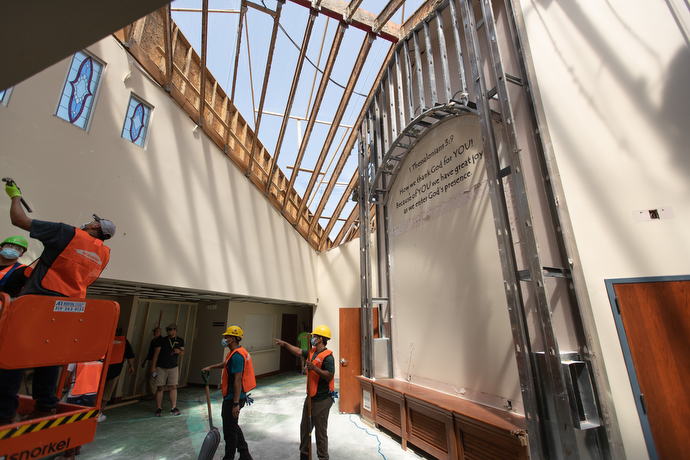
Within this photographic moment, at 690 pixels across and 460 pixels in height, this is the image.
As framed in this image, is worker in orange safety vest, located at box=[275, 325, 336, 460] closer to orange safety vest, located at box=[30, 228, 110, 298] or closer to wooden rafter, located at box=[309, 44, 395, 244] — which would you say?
orange safety vest, located at box=[30, 228, 110, 298]

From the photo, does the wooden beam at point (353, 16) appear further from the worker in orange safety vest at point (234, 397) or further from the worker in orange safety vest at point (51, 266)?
the worker in orange safety vest at point (234, 397)

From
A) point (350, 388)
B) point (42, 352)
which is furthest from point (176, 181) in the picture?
point (350, 388)

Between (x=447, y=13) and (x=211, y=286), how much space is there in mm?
7155

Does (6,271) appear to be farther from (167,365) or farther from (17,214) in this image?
(167,365)

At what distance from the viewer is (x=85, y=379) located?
4.69 metres

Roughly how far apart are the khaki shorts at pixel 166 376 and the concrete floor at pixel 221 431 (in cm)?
58

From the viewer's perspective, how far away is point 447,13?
236 inches

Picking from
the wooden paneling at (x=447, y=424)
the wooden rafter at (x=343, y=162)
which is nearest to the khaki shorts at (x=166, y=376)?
the wooden paneling at (x=447, y=424)

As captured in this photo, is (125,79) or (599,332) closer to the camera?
(599,332)

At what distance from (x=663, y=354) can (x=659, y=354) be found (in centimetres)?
3

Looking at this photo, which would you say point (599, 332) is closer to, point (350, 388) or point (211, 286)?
point (350, 388)

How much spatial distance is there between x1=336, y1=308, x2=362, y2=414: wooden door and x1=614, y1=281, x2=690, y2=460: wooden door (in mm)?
4812

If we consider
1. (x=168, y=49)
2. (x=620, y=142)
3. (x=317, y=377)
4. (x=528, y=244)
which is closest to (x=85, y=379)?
(x=317, y=377)

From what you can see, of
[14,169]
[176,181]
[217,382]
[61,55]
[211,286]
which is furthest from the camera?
[217,382]
